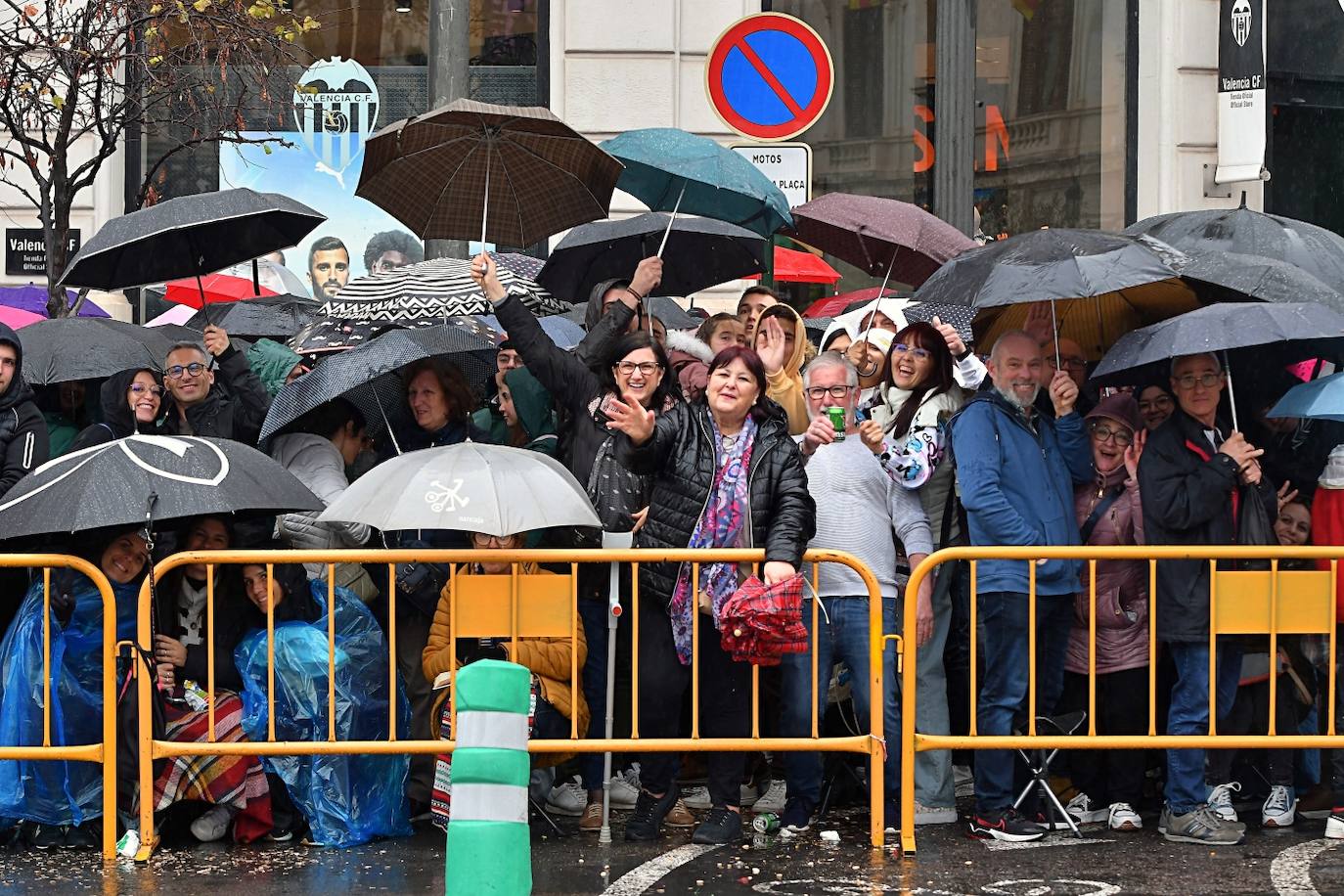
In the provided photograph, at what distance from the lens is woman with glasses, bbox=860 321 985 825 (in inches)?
326

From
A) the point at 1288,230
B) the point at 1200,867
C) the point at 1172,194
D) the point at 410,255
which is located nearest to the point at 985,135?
the point at 1172,194

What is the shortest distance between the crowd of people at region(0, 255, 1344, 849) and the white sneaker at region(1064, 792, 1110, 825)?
0.05ft

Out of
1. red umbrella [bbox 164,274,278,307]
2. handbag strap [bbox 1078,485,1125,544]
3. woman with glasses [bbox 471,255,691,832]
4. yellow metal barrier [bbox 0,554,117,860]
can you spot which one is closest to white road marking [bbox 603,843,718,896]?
woman with glasses [bbox 471,255,691,832]

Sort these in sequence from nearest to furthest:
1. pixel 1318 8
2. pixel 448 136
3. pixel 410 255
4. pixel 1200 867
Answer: pixel 1200 867 < pixel 448 136 < pixel 410 255 < pixel 1318 8

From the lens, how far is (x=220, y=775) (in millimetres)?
7875

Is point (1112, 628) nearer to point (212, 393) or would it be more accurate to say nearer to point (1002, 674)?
point (1002, 674)

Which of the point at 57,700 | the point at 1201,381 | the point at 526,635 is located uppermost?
the point at 1201,381

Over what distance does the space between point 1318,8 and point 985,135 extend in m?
3.16

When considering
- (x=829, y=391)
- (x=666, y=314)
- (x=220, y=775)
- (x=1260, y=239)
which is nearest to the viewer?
(x=220, y=775)

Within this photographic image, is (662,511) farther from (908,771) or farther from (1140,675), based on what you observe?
(1140,675)

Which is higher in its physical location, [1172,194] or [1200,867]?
[1172,194]

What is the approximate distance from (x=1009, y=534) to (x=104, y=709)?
3687mm

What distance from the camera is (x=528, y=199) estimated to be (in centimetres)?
962

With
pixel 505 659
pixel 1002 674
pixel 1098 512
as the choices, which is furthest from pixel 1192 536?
pixel 505 659
